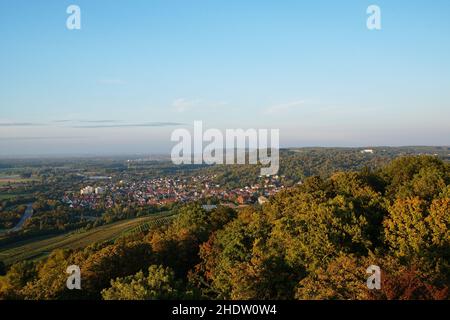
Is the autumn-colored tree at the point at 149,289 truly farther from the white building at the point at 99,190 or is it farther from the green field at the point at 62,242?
the white building at the point at 99,190

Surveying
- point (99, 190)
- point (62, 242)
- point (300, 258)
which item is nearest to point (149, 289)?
point (300, 258)

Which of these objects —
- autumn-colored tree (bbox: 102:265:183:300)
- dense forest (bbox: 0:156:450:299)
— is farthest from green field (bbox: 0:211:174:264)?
autumn-colored tree (bbox: 102:265:183:300)

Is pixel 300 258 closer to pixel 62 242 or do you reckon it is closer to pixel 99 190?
pixel 62 242

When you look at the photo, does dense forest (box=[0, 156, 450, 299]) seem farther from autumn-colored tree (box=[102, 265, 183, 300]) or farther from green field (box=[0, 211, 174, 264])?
green field (box=[0, 211, 174, 264])

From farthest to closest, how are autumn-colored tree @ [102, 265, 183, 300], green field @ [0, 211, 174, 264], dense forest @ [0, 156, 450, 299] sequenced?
green field @ [0, 211, 174, 264]
dense forest @ [0, 156, 450, 299]
autumn-colored tree @ [102, 265, 183, 300]

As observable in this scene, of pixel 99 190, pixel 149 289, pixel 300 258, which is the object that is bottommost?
pixel 99 190
